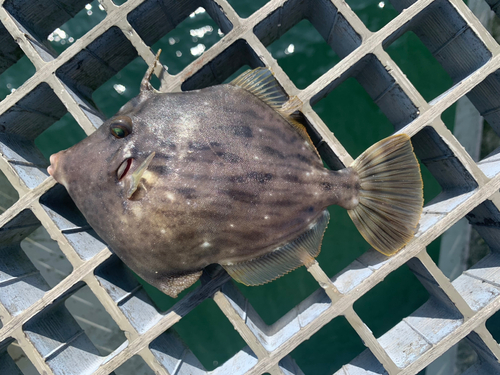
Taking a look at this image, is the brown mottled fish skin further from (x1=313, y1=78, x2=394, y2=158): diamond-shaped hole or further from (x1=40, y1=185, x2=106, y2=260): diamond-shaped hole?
(x1=313, y1=78, x2=394, y2=158): diamond-shaped hole

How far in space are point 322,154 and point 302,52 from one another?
2.19m

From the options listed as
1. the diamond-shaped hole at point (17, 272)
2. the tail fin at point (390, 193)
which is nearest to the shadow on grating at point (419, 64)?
the tail fin at point (390, 193)

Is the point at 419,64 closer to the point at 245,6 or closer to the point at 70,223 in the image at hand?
the point at 245,6

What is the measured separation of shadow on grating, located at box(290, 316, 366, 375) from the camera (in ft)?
17.1

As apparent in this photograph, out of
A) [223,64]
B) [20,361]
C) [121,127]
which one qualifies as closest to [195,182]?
[121,127]

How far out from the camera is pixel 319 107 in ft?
17.3

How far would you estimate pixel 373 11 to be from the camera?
5.10 metres

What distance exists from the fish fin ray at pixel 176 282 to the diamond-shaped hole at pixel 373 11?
14.9 feet

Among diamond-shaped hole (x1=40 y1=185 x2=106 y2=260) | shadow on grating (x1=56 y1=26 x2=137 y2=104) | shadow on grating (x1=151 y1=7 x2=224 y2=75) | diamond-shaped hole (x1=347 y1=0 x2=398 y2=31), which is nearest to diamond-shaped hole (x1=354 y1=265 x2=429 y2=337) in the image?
diamond-shaped hole (x1=347 y1=0 x2=398 y2=31)

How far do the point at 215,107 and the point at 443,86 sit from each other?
4222mm

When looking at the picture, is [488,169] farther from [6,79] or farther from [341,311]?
[6,79]

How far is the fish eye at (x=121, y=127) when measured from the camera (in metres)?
2.54

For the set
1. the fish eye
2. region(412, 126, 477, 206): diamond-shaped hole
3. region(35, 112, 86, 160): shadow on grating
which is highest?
region(35, 112, 86, 160): shadow on grating

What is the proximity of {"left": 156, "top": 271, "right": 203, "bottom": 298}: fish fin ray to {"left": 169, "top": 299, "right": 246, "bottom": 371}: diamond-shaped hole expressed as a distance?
2.49 meters
